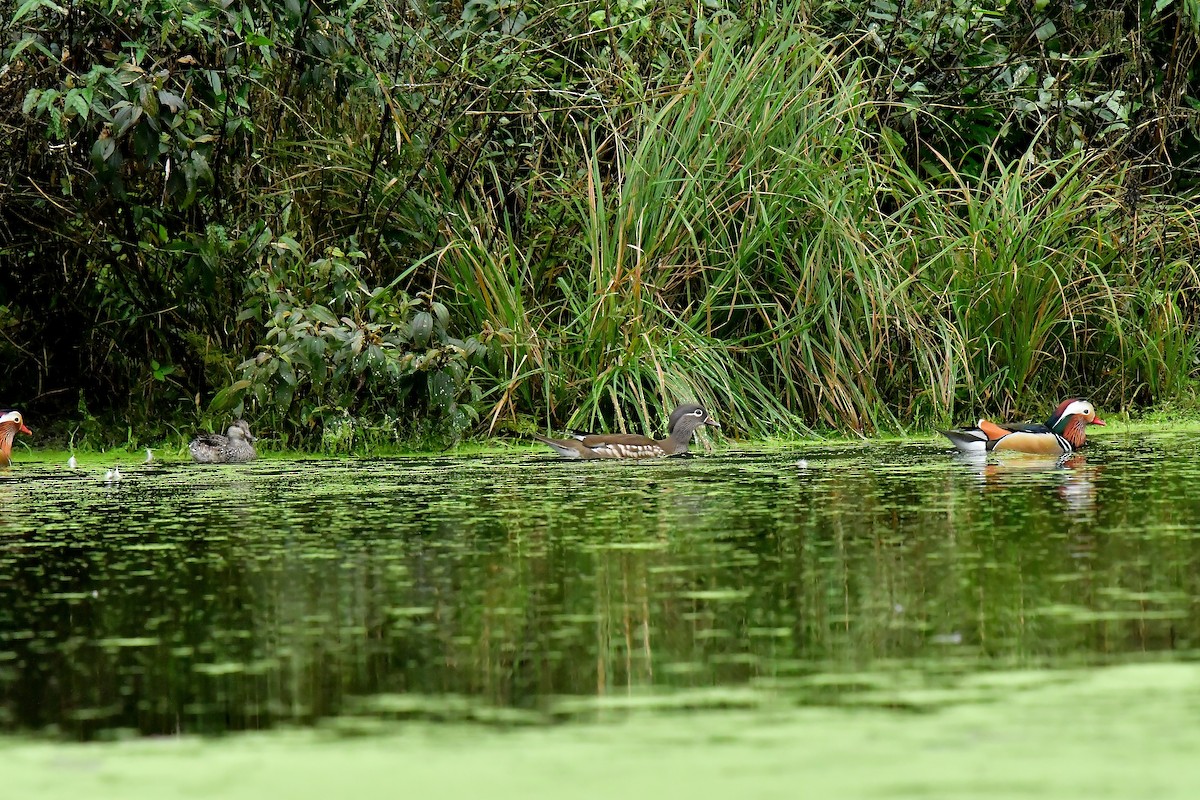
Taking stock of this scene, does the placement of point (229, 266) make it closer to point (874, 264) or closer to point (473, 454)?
point (473, 454)

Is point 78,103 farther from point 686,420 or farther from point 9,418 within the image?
point 686,420

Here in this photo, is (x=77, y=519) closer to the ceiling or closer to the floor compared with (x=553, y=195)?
closer to the floor

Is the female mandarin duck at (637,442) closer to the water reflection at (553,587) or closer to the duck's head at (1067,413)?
the water reflection at (553,587)

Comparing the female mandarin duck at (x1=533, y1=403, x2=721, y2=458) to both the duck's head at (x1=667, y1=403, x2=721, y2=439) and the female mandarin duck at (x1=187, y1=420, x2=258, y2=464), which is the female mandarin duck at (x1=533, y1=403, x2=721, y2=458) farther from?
the female mandarin duck at (x1=187, y1=420, x2=258, y2=464)

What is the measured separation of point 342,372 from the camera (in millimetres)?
8836

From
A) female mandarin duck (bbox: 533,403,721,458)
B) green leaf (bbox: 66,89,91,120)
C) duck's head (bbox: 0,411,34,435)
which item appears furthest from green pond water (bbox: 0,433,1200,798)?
green leaf (bbox: 66,89,91,120)

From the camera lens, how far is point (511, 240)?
959cm

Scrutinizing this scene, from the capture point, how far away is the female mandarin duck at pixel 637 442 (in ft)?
27.8

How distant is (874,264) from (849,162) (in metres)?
0.81

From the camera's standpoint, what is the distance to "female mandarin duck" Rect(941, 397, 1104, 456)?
8.51 m

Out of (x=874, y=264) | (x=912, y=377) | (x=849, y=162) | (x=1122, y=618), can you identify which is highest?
(x=849, y=162)

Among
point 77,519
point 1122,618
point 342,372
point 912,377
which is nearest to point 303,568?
point 77,519

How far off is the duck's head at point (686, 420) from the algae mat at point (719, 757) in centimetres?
539

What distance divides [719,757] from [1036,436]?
6.03 metres
